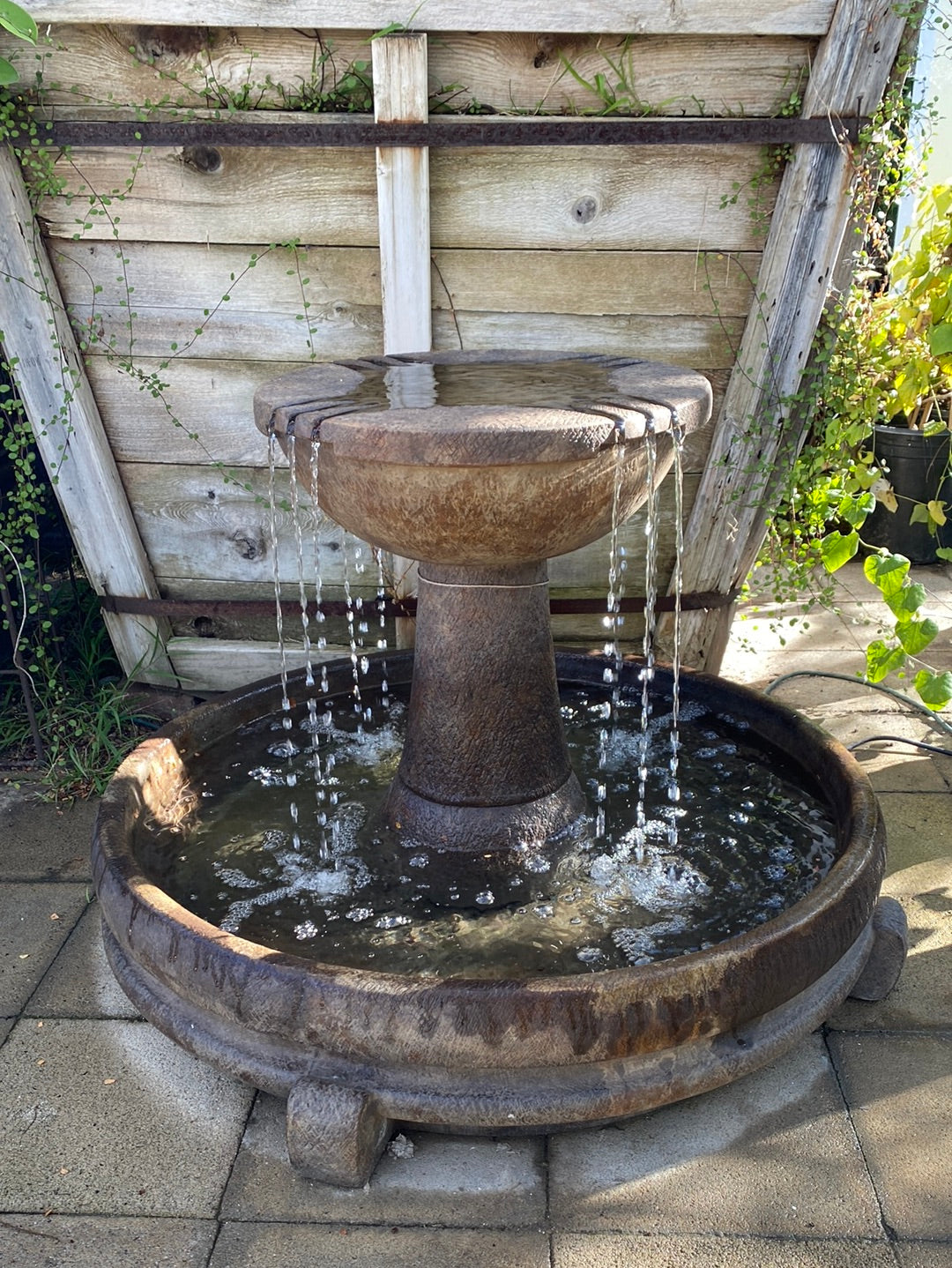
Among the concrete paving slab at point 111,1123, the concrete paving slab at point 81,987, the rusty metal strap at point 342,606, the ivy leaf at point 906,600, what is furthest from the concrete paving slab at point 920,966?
the concrete paving slab at point 81,987

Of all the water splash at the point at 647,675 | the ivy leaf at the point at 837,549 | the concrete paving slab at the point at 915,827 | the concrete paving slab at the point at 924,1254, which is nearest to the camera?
the concrete paving slab at the point at 924,1254

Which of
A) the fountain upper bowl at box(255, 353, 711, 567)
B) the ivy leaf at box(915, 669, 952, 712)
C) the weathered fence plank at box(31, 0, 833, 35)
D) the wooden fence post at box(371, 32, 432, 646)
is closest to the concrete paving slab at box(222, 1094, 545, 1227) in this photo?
the fountain upper bowl at box(255, 353, 711, 567)

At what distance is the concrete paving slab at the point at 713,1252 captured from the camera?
1705mm

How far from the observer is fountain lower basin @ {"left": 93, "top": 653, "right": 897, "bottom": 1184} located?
180cm

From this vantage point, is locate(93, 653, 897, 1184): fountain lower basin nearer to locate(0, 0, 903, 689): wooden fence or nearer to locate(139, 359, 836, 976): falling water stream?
locate(139, 359, 836, 976): falling water stream

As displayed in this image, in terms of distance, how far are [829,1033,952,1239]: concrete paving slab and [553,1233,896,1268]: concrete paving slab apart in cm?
10

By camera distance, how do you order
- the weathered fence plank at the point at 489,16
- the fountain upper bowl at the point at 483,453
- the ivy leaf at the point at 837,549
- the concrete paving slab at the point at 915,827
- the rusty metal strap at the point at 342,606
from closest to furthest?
the fountain upper bowl at the point at 483,453
the weathered fence plank at the point at 489,16
the concrete paving slab at the point at 915,827
the ivy leaf at the point at 837,549
the rusty metal strap at the point at 342,606

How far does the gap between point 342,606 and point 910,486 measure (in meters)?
3.05

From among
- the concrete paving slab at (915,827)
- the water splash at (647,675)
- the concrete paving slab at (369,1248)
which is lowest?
the concrete paving slab at (915,827)

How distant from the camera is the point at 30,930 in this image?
8.53 feet

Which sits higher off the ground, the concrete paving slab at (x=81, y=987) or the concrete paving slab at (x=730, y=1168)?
the concrete paving slab at (x=730, y=1168)

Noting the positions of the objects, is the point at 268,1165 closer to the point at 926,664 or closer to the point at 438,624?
the point at 438,624

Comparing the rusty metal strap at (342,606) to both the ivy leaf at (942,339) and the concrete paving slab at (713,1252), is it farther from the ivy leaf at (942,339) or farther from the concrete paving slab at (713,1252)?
the concrete paving slab at (713,1252)

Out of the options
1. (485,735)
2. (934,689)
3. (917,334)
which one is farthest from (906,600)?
(485,735)
